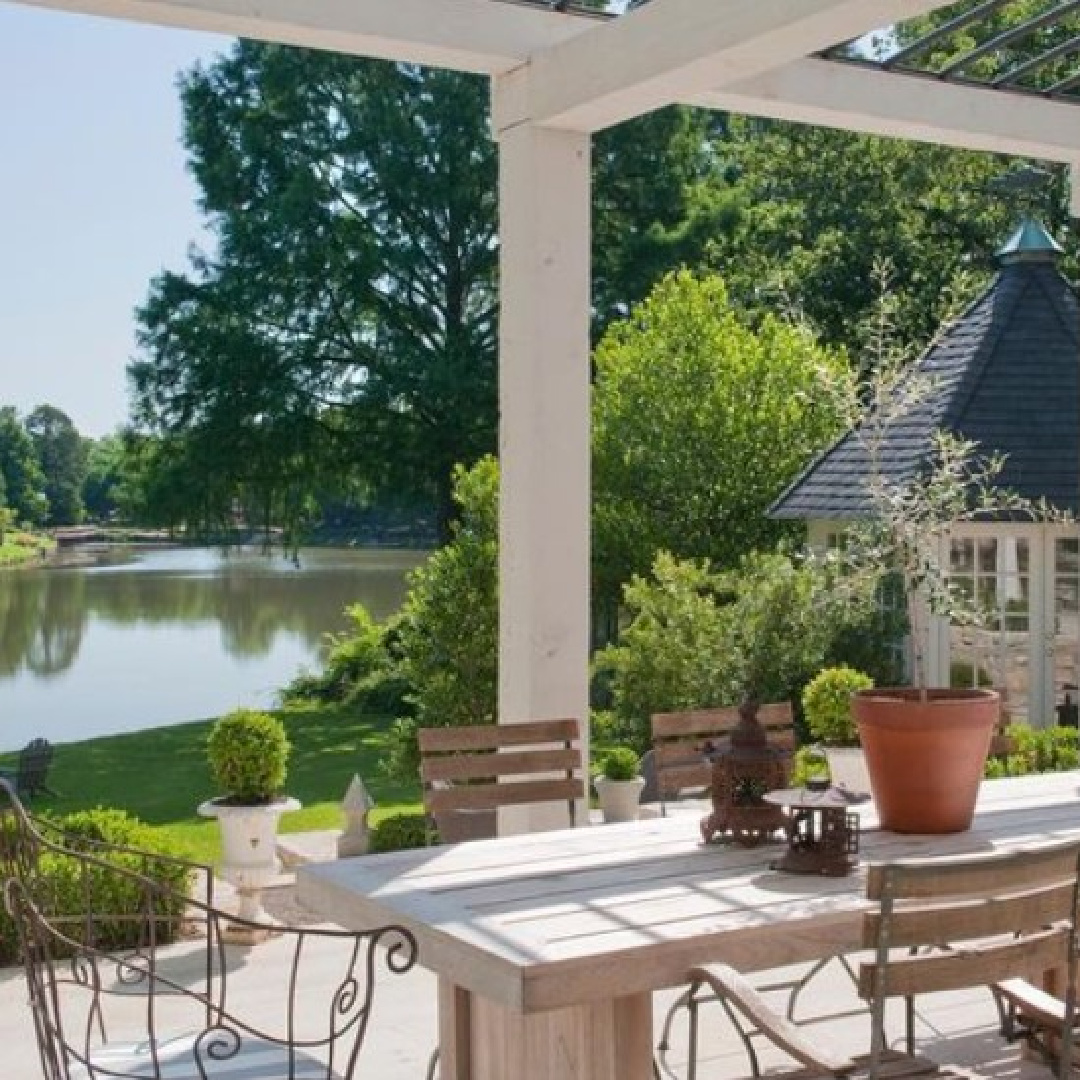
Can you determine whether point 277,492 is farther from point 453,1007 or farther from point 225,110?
point 453,1007

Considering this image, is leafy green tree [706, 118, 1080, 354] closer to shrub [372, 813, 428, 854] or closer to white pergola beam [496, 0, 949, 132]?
shrub [372, 813, 428, 854]

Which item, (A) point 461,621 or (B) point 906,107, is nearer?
(B) point 906,107

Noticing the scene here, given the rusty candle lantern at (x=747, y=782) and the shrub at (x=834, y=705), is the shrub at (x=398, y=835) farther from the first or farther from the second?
the rusty candle lantern at (x=747, y=782)

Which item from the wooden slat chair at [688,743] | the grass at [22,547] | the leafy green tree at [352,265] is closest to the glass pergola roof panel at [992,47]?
the wooden slat chair at [688,743]

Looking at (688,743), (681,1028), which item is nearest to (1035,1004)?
(681,1028)

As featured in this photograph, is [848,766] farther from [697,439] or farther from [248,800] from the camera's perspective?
[697,439]

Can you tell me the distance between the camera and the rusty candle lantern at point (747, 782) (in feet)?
12.5

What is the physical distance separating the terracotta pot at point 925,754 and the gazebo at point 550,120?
169cm

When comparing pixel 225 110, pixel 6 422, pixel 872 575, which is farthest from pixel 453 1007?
pixel 6 422

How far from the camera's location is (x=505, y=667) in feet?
18.3

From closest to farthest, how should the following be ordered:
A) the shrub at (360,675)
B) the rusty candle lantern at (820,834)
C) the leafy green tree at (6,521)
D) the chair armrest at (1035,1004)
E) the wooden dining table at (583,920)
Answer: the wooden dining table at (583,920) < the chair armrest at (1035,1004) < the rusty candle lantern at (820,834) < the shrub at (360,675) < the leafy green tree at (6,521)

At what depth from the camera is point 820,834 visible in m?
3.57

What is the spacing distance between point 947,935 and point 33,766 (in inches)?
506

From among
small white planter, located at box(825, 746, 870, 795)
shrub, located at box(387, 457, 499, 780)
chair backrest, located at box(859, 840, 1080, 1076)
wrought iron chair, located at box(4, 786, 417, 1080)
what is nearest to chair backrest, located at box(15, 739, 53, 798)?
shrub, located at box(387, 457, 499, 780)
